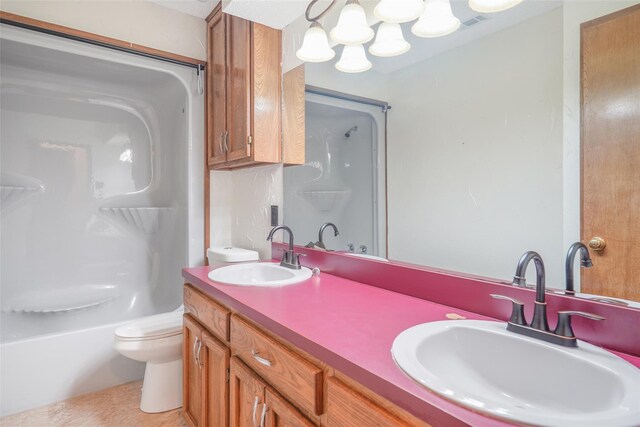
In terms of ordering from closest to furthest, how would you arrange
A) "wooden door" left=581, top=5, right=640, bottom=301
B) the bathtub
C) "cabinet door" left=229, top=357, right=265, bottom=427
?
1. "wooden door" left=581, top=5, right=640, bottom=301
2. "cabinet door" left=229, top=357, right=265, bottom=427
3. the bathtub

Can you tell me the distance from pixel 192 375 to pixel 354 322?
109 centimetres

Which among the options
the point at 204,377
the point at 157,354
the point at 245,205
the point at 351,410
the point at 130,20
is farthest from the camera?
the point at 245,205

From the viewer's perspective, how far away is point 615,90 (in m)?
0.81

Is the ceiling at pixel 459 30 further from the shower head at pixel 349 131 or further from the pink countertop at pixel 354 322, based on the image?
the pink countertop at pixel 354 322

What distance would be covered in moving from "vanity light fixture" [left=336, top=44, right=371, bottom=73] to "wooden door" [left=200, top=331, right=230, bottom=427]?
123 cm

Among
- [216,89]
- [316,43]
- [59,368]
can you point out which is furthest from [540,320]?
[59,368]

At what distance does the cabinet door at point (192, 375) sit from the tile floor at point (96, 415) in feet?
0.73

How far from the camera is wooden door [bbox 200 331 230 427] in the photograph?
1.28m

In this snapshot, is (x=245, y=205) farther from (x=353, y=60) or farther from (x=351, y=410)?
(x=351, y=410)

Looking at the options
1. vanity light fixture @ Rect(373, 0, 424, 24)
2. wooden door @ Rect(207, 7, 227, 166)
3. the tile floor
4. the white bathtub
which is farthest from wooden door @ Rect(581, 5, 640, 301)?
the white bathtub

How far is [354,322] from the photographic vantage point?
95 centimetres

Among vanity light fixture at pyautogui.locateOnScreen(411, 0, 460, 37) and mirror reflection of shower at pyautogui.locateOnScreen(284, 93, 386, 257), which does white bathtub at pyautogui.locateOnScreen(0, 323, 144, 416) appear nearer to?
mirror reflection of shower at pyautogui.locateOnScreen(284, 93, 386, 257)

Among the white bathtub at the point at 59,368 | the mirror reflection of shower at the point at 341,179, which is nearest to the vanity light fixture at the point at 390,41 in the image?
the mirror reflection of shower at the point at 341,179

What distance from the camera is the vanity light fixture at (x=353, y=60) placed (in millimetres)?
1459
